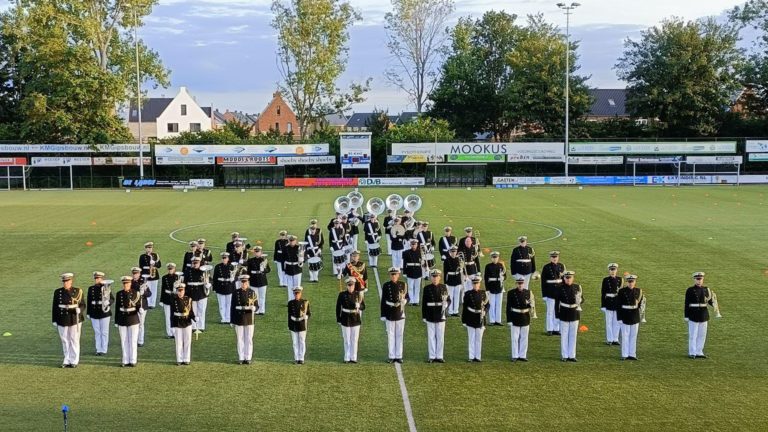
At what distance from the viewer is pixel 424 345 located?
52.1 feet

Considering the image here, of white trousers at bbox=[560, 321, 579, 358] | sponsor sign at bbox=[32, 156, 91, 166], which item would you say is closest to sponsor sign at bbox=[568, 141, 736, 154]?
sponsor sign at bbox=[32, 156, 91, 166]

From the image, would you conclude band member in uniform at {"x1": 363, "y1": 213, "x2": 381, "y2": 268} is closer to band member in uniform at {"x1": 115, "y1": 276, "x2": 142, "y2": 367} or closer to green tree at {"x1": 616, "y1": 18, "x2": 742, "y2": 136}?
band member in uniform at {"x1": 115, "y1": 276, "x2": 142, "y2": 367}


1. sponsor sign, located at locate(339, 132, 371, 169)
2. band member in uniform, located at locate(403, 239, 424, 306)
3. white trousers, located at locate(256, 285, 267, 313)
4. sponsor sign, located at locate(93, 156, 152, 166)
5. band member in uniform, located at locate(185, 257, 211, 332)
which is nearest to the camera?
band member in uniform, located at locate(185, 257, 211, 332)

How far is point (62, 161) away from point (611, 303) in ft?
207

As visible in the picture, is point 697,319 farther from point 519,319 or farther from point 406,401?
point 406,401

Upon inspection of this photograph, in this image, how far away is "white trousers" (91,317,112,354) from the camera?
49.5 ft

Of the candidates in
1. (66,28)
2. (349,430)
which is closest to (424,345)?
(349,430)

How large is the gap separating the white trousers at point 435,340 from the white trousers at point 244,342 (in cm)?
337

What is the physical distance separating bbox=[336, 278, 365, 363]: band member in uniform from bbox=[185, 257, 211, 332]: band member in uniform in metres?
3.86

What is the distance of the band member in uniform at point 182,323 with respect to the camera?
565 inches

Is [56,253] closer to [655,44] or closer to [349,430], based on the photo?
[349,430]

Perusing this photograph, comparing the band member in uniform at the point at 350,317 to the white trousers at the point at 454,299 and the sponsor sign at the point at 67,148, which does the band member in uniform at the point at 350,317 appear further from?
the sponsor sign at the point at 67,148

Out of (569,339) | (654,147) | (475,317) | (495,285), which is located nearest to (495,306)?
(495,285)

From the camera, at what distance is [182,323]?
47.0ft
